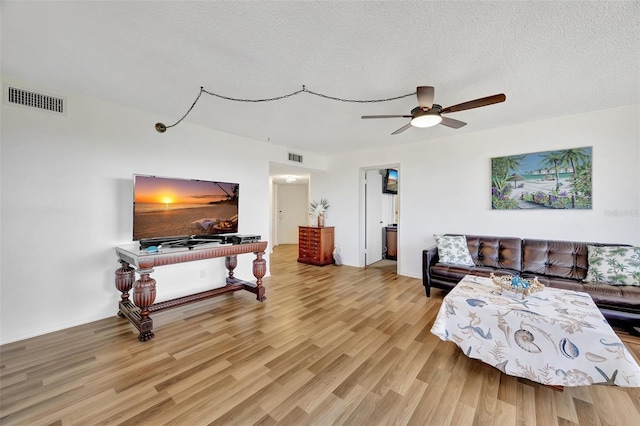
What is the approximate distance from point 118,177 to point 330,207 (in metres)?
3.89

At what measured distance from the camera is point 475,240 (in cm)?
367

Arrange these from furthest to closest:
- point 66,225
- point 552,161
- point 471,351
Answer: point 552,161 < point 66,225 < point 471,351

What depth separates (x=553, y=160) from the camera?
3.31 m

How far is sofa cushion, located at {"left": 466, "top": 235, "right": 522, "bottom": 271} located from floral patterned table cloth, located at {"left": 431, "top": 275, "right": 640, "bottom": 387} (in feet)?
4.11

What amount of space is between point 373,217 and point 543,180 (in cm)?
303

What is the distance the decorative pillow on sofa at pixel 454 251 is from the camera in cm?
349

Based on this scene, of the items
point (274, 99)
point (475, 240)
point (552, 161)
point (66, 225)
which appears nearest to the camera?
point (66, 225)

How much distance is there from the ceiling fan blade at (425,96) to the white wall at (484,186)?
2.18 m

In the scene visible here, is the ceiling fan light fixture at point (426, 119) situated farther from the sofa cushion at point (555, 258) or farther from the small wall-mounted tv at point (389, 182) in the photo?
the small wall-mounted tv at point (389, 182)

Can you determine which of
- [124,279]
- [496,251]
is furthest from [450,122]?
[124,279]

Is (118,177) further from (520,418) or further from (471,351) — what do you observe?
(520,418)

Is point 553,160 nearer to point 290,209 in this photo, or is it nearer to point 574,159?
point 574,159

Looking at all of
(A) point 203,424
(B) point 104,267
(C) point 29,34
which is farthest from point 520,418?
(C) point 29,34

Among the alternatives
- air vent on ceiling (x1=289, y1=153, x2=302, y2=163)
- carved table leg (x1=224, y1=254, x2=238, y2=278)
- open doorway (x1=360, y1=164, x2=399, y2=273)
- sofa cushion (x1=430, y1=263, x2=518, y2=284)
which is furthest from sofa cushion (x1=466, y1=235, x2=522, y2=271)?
carved table leg (x1=224, y1=254, x2=238, y2=278)
